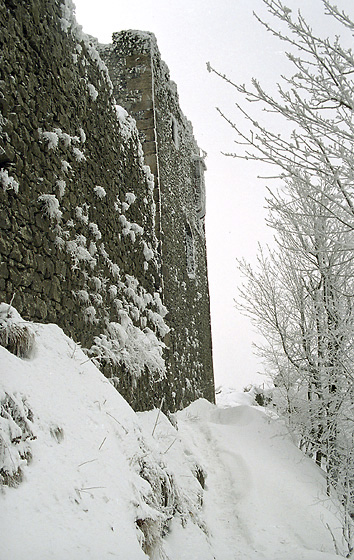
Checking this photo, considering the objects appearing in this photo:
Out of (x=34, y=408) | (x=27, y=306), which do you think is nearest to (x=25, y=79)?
(x=27, y=306)

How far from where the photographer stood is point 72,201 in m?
4.07

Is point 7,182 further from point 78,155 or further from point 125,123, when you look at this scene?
point 125,123

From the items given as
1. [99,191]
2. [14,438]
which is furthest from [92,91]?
[14,438]

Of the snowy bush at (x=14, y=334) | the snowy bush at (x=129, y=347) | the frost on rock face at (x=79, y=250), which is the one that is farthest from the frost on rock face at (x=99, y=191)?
the snowy bush at (x=14, y=334)

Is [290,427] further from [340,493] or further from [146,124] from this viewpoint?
[146,124]

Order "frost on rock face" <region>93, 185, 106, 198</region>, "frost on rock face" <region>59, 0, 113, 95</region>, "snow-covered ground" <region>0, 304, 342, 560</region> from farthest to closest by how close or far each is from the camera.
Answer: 1. "frost on rock face" <region>93, 185, 106, 198</region>
2. "frost on rock face" <region>59, 0, 113, 95</region>
3. "snow-covered ground" <region>0, 304, 342, 560</region>

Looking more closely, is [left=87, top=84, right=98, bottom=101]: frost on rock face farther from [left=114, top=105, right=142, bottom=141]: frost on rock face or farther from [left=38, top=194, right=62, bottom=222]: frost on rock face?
[left=38, top=194, right=62, bottom=222]: frost on rock face

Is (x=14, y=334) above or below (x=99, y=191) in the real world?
below

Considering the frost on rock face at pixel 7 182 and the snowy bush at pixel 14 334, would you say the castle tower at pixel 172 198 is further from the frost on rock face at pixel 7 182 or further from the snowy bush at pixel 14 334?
the snowy bush at pixel 14 334

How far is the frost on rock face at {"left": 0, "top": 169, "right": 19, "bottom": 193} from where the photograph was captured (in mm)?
3044

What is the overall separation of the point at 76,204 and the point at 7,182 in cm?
110

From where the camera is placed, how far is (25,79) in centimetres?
342

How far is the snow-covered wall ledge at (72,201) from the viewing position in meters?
3.21

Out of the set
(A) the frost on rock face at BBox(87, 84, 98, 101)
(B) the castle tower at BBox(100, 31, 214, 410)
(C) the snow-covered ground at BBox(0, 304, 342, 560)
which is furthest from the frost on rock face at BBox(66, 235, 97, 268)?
(B) the castle tower at BBox(100, 31, 214, 410)
